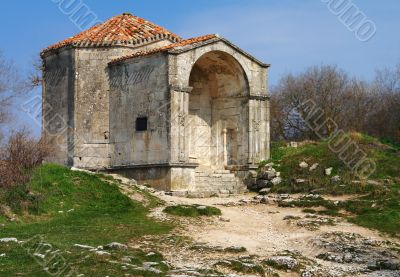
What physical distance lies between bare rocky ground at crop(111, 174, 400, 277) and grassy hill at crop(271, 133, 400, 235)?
0.96m

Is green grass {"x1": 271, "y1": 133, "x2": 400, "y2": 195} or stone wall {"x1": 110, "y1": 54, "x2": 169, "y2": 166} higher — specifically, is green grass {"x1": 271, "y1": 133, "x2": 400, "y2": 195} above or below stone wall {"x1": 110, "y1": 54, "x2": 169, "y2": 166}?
below

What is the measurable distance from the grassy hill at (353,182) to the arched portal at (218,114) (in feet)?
5.73

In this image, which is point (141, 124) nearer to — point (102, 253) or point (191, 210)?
point (191, 210)

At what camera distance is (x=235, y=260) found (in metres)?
13.3

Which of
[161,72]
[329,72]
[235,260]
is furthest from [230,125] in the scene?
[329,72]

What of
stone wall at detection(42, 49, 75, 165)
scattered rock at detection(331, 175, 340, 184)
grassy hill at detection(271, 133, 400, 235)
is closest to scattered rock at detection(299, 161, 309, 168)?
grassy hill at detection(271, 133, 400, 235)

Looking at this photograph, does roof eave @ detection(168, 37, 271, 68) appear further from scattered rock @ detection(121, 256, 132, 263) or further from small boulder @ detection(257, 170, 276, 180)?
scattered rock @ detection(121, 256, 132, 263)

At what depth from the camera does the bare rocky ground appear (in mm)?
13117

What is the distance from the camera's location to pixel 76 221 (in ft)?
56.0

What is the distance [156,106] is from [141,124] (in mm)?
1054

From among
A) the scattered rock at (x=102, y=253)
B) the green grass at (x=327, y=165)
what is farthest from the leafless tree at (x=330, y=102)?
the scattered rock at (x=102, y=253)

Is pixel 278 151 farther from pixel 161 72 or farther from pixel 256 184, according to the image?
pixel 161 72

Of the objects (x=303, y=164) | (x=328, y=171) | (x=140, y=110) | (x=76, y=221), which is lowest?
(x=76, y=221)

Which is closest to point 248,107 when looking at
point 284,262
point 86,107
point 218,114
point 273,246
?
point 218,114
